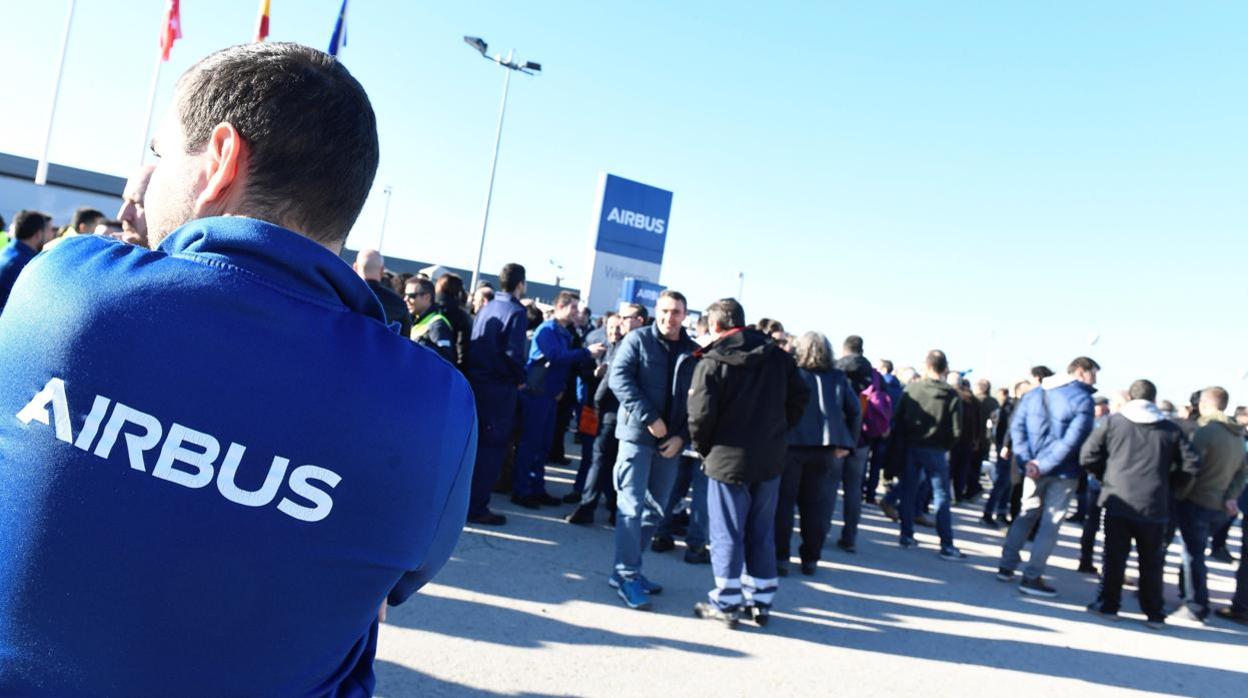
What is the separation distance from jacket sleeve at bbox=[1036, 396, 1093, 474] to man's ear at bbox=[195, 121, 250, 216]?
7.35 m

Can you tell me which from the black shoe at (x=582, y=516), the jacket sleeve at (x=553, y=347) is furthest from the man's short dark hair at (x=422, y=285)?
the black shoe at (x=582, y=516)

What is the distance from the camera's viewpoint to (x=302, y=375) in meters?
0.91

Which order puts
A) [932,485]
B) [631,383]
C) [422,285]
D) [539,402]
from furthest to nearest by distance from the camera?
[932,485]
[539,402]
[422,285]
[631,383]

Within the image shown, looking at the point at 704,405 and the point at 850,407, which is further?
the point at 850,407

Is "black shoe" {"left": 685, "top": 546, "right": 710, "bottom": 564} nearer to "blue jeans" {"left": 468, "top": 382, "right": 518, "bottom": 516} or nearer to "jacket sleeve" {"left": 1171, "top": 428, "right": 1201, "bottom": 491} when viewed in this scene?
"blue jeans" {"left": 468, "top": 382, "right": 518, "bottom": 516}

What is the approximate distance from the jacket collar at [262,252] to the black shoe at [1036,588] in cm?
758

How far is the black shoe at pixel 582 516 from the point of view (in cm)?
711

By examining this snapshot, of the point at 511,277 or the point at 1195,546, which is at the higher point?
the point at 511,277

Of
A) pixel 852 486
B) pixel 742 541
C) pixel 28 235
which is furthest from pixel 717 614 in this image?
pixel 28 235

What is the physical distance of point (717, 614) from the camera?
502 centimetres

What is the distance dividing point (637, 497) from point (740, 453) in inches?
33.0

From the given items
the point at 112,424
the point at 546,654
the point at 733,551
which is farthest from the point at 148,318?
the point at 733,551

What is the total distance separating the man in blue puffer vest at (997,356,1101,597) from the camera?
682 centimetres

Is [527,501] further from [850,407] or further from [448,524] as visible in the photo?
[448,524]
